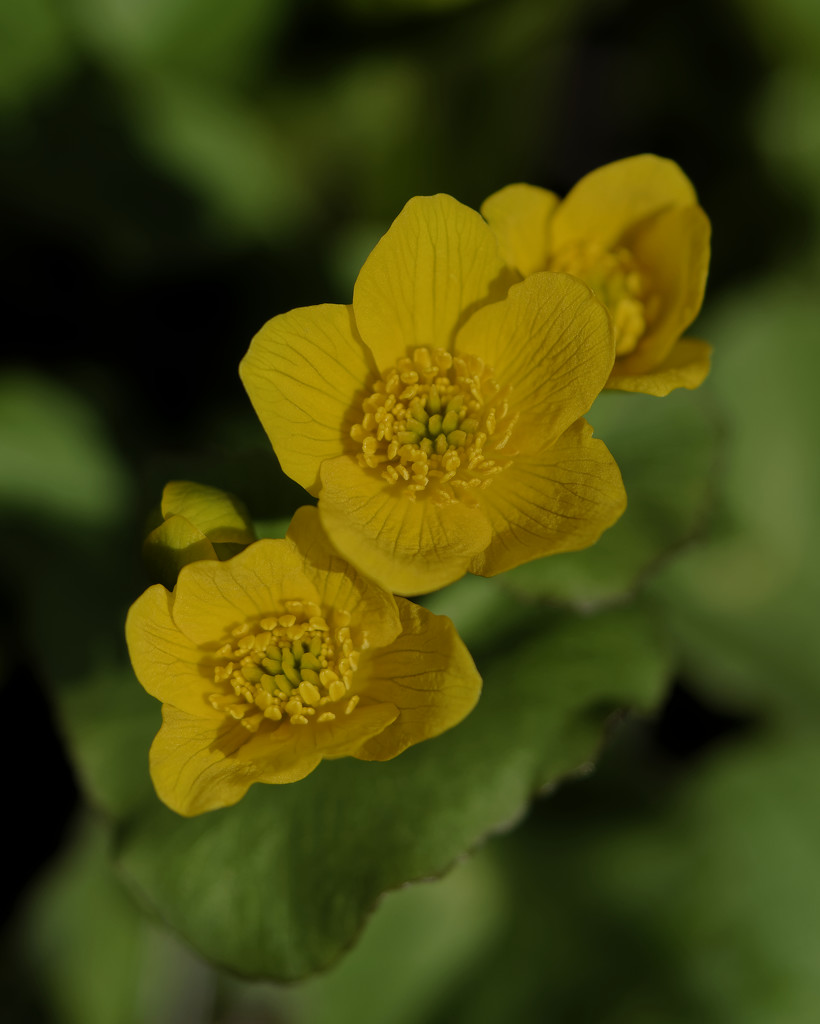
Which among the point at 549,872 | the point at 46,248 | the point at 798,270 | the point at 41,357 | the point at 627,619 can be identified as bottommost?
the point at 549,872

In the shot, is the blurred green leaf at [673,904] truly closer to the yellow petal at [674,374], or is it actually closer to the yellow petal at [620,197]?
the yellow petal at [674,374]

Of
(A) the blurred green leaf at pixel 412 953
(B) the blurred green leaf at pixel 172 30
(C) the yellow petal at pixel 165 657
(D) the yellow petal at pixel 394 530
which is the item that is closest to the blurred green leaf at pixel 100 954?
(A) the blurred green leaf at pixel 412 953

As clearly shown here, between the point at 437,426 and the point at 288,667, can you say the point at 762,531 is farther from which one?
the point at 288,667

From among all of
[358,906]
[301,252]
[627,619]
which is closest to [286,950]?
[358,906]

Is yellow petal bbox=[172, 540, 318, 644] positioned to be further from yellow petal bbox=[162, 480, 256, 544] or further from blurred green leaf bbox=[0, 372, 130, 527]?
blurred green leaf bbox=[0, 372, 130, 527]

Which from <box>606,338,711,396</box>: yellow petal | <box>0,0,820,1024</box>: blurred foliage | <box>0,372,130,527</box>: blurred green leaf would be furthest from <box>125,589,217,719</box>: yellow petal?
<box>0,372,130,527</box>: blurred green leaf

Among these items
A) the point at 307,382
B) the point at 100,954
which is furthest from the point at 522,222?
the point at 100,954

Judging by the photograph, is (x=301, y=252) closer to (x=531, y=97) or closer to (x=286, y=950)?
(x=531, y=97)
